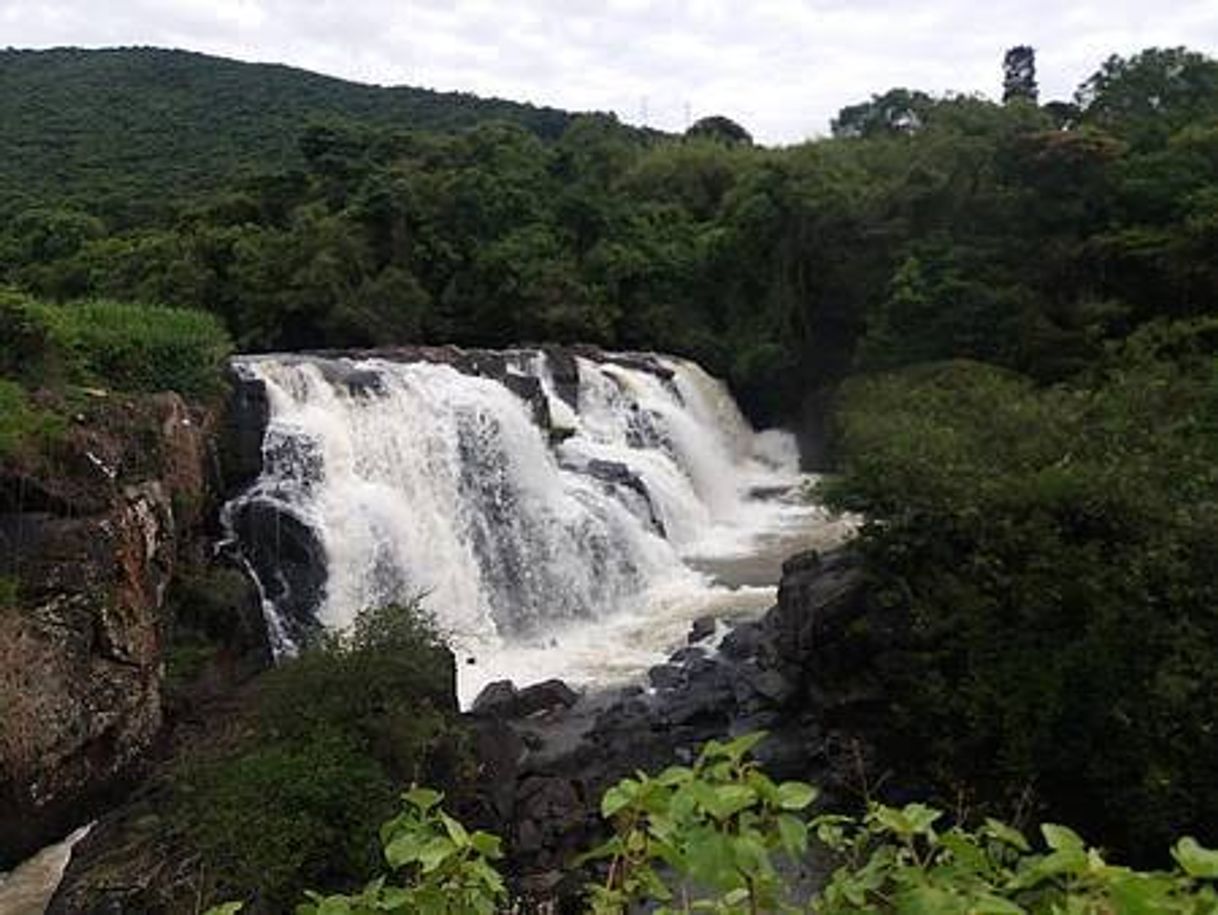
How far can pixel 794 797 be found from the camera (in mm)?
1848

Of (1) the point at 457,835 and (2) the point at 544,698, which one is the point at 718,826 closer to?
(1) the point at 457,835

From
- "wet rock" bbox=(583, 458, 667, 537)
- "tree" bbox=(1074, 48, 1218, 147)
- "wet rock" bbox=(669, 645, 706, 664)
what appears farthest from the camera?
"tree" bbox=(1074, 48, 1218, 147)

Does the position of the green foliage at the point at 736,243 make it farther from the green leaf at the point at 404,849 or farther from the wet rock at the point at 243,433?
the green leaf at the point at 404,849

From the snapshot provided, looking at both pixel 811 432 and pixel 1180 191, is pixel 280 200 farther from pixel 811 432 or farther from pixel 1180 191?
pixel 1180 191

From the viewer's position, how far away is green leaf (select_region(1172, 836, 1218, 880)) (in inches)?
61.4

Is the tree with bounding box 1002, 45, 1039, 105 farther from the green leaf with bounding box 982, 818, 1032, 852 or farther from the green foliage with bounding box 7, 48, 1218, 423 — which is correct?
the green leaf with bounding box 982, 818, 1032, 852

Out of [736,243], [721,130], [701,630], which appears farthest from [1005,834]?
[721,130]

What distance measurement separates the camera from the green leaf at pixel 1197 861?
1.56 m

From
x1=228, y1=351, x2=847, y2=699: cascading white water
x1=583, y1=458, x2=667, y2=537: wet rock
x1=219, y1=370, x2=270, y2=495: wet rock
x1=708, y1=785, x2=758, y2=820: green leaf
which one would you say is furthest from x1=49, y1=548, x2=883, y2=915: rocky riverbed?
x1=708, y1=785, x2=758, y2=820: green leaf

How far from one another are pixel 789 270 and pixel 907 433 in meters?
17.4

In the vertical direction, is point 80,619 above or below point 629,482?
above

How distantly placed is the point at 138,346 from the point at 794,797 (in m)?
13.5

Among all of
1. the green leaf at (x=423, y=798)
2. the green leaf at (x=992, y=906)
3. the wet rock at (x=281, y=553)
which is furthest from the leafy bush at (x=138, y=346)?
the green leaf at (x=992, y=906)

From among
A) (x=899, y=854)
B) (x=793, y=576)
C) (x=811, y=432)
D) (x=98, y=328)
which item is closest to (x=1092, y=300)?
(x=811, y=432)
